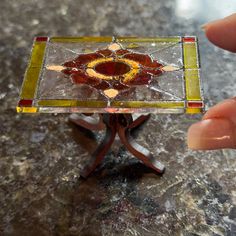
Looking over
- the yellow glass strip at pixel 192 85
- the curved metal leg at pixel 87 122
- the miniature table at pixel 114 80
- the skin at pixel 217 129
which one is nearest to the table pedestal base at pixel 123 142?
the miniature table at pixel 114 80

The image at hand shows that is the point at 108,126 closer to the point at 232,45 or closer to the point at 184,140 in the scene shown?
the point at 184,140

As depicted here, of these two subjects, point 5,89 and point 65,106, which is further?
point 5,89

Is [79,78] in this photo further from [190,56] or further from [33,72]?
[190,56]

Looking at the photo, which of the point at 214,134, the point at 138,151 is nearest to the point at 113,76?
the point at 138,151

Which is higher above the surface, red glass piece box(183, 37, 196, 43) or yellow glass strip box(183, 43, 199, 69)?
red glass piece box(183, 37, 196, 43)

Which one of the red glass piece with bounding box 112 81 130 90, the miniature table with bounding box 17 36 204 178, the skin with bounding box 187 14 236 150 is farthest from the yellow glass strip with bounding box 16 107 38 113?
the skin with bounding box 187 14 236 150

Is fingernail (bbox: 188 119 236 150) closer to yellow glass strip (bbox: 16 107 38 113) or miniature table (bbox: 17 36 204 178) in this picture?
miniature table (bbox: 17 36 204 178)

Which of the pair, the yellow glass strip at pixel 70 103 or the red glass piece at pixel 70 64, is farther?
the red glass piece at pixel 70 64

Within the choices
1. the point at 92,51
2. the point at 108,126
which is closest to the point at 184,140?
the point at 108,126

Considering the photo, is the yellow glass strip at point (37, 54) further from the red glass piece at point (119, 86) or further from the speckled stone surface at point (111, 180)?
the speckled stone surface at point (111, 180)
